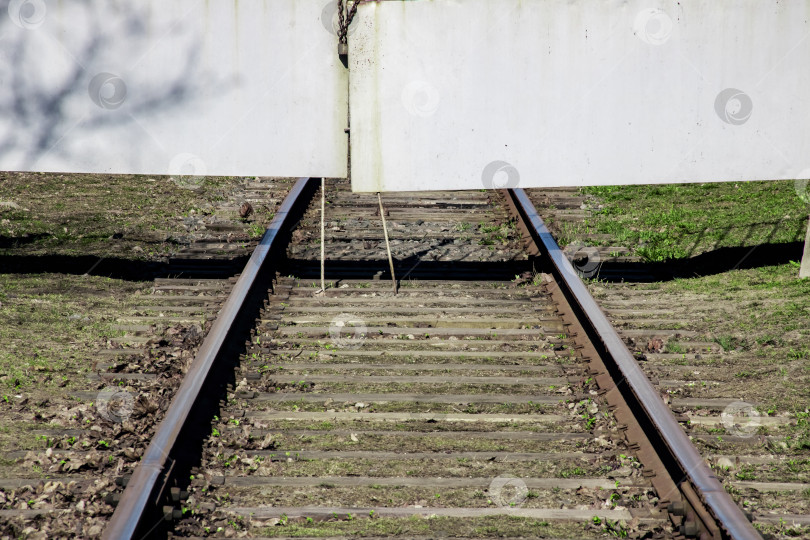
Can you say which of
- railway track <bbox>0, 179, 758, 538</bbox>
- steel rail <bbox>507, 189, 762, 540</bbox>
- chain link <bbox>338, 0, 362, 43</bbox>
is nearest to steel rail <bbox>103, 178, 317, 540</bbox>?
railway track <bbox>0, 179, 758, 538</bbox>

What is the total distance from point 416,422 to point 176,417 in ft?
4.55

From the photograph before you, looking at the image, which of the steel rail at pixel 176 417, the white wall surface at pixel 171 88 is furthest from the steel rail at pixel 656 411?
the steel rail at pixel 176 417

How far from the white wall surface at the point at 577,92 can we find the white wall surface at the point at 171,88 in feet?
1.41

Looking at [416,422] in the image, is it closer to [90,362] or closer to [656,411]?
[656,411]

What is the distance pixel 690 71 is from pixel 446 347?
3248mm

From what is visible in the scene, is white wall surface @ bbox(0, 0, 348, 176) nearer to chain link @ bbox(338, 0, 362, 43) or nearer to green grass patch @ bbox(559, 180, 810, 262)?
chain link @ bbox(338, 0, 362, 43)

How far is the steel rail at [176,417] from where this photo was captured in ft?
12.1

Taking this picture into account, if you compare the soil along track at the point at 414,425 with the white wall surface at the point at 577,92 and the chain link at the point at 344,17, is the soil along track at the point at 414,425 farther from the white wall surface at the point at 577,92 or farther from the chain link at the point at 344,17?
the chain link at the point at 344,17

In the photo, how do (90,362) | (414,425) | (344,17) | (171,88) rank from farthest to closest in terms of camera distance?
(171,88) → (344,17) → (90,362) → (414,425)

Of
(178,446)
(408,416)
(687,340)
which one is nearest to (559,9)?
(687,340)

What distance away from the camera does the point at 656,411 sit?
459 cm

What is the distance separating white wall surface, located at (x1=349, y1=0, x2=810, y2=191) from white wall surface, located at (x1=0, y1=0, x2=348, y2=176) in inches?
16.9

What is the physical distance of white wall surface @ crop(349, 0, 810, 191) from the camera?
6.85 metres

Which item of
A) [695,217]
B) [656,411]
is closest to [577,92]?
[695,217]
